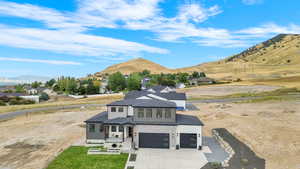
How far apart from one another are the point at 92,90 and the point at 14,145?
84200 millimetres

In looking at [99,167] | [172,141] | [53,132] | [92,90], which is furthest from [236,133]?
[92,90]

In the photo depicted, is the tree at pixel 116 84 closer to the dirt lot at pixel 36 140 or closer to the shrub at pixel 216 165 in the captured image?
the dirt lot at pixel 36 140

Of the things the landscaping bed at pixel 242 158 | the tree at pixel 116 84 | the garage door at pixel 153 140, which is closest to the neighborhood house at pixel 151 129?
the garage door at pixel 153 140

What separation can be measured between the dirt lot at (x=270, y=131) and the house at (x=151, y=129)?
8648 mm

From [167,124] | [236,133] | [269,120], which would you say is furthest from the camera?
[269,120]

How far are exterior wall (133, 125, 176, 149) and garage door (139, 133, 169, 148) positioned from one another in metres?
0.44

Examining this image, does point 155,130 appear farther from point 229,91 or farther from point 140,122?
point 229,91

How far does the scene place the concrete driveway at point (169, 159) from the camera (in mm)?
20719

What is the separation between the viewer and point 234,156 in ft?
74.8

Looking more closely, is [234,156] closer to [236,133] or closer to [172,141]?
[172,141]

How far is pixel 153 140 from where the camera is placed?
26.4 m

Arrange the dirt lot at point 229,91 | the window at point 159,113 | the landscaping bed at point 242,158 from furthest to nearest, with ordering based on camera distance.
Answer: the dirt lot at point 229,91 → the window at point 159,113 → the landscaping bed at point 242,158

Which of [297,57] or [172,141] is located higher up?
[297,57]

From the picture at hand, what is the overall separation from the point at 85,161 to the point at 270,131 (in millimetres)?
30265
